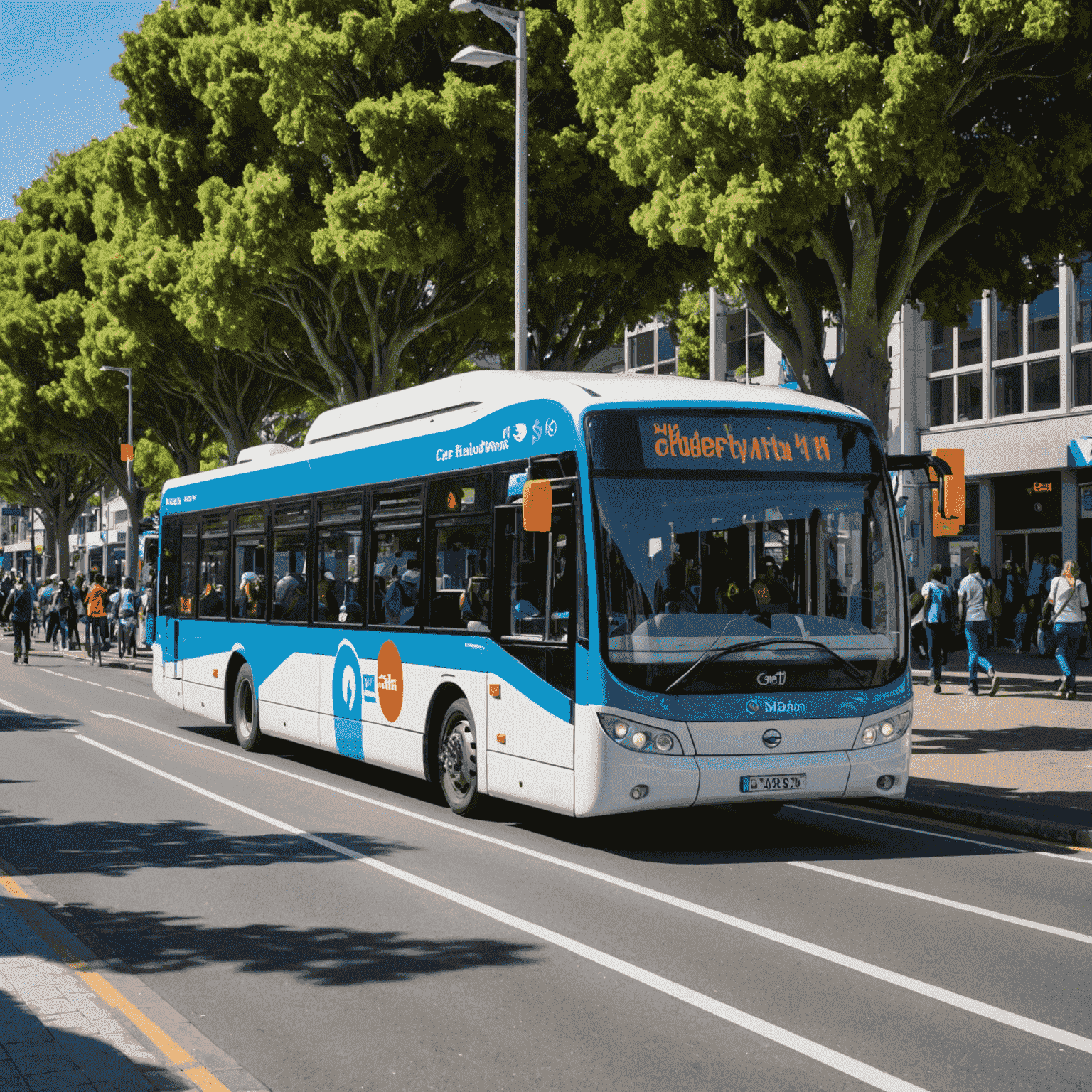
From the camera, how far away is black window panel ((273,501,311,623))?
1395 cm

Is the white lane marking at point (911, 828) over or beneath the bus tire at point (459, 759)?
beneath

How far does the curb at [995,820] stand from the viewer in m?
9.98

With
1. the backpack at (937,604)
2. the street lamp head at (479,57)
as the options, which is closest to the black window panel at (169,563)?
the street lamp head at (479,57)

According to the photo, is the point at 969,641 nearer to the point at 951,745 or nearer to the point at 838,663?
the point at 951,745

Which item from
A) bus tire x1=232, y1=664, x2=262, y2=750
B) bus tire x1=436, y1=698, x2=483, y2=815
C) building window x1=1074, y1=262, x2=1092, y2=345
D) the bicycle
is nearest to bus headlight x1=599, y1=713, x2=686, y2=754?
bus tire x1=436, y1=698, x2=483, y2=815

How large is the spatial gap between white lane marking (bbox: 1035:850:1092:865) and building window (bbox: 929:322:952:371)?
25613mm

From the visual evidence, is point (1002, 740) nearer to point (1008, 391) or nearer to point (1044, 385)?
point (1044, 385)

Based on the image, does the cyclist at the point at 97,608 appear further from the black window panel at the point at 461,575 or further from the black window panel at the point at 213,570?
the black window panel at the point at 461,575

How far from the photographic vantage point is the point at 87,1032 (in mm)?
5078

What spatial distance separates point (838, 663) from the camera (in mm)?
9484

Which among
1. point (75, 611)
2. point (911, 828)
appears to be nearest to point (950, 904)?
point (911, 828)

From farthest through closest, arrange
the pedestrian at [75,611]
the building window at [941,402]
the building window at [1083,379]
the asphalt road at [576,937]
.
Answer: the pedestrian at [75,611]
the building window at [941,402]
the building window at [1083,379]
the asphalt road at [576,937]

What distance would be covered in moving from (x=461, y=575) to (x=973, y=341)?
24.9m

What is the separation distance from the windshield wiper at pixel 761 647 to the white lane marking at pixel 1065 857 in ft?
5.23
